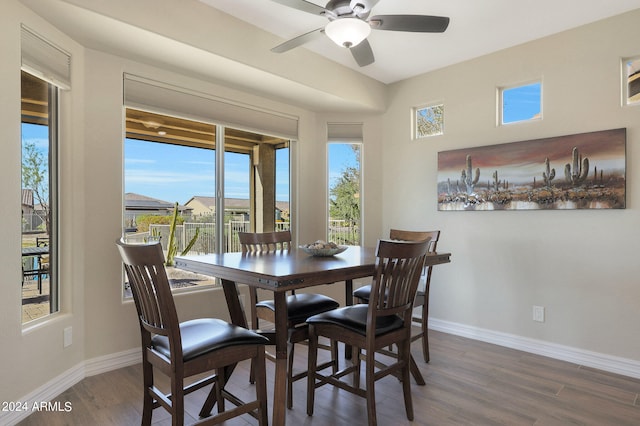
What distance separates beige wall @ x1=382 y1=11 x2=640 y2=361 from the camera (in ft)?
9.53

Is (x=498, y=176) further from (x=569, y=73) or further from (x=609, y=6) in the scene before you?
(x=609, y=6)

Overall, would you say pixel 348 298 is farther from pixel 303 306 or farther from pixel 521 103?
pixel 521 103

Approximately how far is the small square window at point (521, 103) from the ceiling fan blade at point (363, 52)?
154cm

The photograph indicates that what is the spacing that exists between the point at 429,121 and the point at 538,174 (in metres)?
1.30

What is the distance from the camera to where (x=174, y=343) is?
159cm

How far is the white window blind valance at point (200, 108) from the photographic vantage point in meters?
3.01

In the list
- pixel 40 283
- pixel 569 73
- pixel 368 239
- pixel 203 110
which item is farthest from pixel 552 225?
pixel 40 283

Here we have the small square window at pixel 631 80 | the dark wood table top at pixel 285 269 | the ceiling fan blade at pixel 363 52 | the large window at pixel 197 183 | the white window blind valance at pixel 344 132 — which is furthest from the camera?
the white window blind valance at pixel 344 132

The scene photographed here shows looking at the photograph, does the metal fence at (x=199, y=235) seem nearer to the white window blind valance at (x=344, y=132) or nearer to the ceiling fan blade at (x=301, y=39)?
the white window blind valance at (x=344, y=132)

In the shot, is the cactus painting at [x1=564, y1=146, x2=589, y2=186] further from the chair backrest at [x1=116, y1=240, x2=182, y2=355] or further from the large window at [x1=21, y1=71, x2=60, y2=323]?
the large window at [x1=21, y1=71, x2=60, y2=323]

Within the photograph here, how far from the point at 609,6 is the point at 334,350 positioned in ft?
10.5

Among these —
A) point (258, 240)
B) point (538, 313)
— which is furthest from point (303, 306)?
point (538, 313)

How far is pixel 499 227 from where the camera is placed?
355 centimetres

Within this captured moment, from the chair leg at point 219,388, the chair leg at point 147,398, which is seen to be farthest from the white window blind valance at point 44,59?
the chair leg at point 219,388
